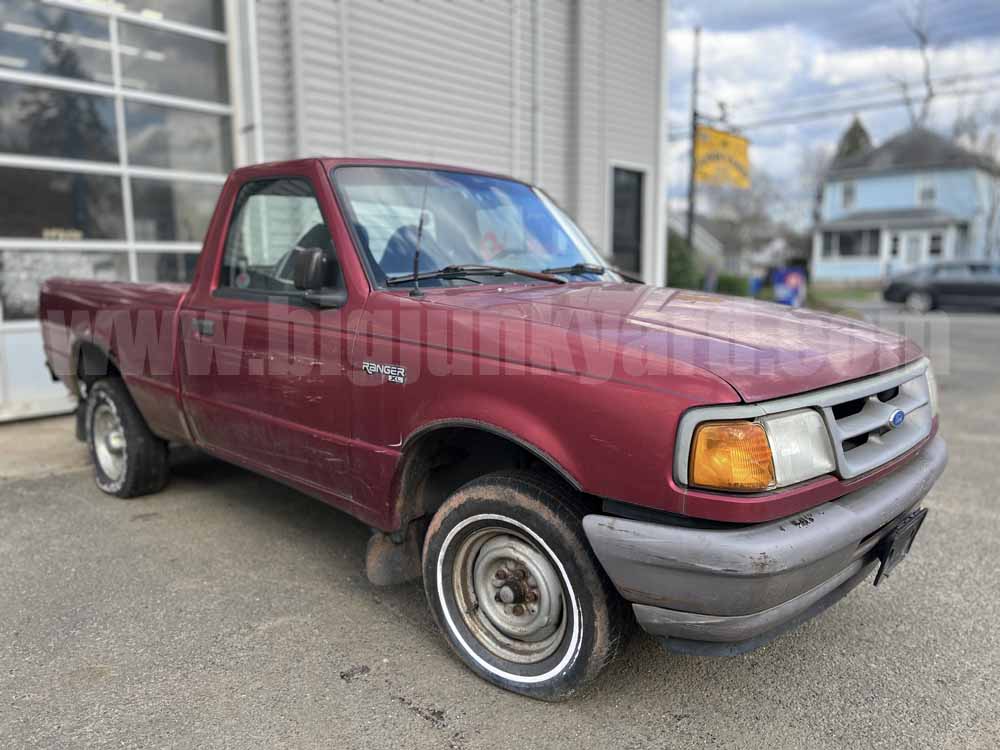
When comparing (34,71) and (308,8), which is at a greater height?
(308,8)

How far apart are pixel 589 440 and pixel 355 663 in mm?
1341

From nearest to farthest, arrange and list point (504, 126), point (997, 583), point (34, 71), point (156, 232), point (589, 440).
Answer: point (589, 440), point (997, 583), point (34, 71), point (156, 232), point (504, 126)

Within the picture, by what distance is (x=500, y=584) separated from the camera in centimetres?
260

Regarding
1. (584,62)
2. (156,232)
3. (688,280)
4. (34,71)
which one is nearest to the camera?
(34,71)

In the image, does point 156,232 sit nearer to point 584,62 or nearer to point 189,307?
point 189,307

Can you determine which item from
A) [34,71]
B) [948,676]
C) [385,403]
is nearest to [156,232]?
[34,71]

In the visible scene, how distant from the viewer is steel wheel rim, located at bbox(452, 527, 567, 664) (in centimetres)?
248

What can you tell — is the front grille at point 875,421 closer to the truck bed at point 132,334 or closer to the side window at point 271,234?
the side window at point 271,234

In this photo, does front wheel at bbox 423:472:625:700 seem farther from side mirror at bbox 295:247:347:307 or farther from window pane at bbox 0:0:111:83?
window pane at bbox 0:0:111:83

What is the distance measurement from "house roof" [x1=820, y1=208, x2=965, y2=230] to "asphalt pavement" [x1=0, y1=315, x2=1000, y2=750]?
3899cm

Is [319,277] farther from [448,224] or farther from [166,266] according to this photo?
[166,266]

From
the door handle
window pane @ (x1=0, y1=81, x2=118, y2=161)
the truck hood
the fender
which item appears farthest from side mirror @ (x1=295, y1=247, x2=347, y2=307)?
window pane @ (x1=0, y1=81, x2=118, y2=161)

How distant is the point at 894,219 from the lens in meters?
38.6

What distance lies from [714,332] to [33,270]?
6698mm
